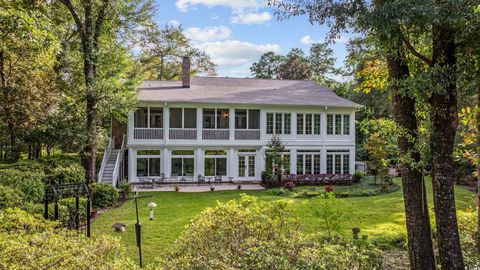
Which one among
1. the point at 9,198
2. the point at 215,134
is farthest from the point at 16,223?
the point at 215,134

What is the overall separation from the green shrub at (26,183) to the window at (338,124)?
17.9 m

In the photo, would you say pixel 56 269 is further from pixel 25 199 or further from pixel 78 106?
pixel 78 106

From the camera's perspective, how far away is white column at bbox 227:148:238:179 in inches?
894

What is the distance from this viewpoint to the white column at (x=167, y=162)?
859 inches

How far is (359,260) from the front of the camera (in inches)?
197

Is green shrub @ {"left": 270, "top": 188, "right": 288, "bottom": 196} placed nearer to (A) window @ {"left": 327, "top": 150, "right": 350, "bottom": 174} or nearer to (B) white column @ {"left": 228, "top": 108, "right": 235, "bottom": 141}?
(B) white column @ {"left": 228, "top": 108, "right": 235, "bottom": 141}

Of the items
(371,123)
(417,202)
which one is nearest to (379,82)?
(371,123)

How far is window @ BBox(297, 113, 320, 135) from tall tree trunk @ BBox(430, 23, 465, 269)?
1750 cm

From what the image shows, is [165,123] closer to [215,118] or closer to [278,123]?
[215,118]

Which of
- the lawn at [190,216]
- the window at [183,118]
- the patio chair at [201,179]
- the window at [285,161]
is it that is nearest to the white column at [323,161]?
the window at [285,161]

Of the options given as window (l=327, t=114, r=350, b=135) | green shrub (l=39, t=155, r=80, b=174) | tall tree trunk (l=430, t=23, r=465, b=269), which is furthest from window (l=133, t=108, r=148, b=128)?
tall tree trunk (l=430, t=23, r=465, b=269)

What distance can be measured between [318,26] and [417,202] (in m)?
3.75

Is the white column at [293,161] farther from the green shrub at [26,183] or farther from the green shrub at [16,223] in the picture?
the green shrub at [16,223]

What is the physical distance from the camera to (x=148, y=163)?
21.7m
